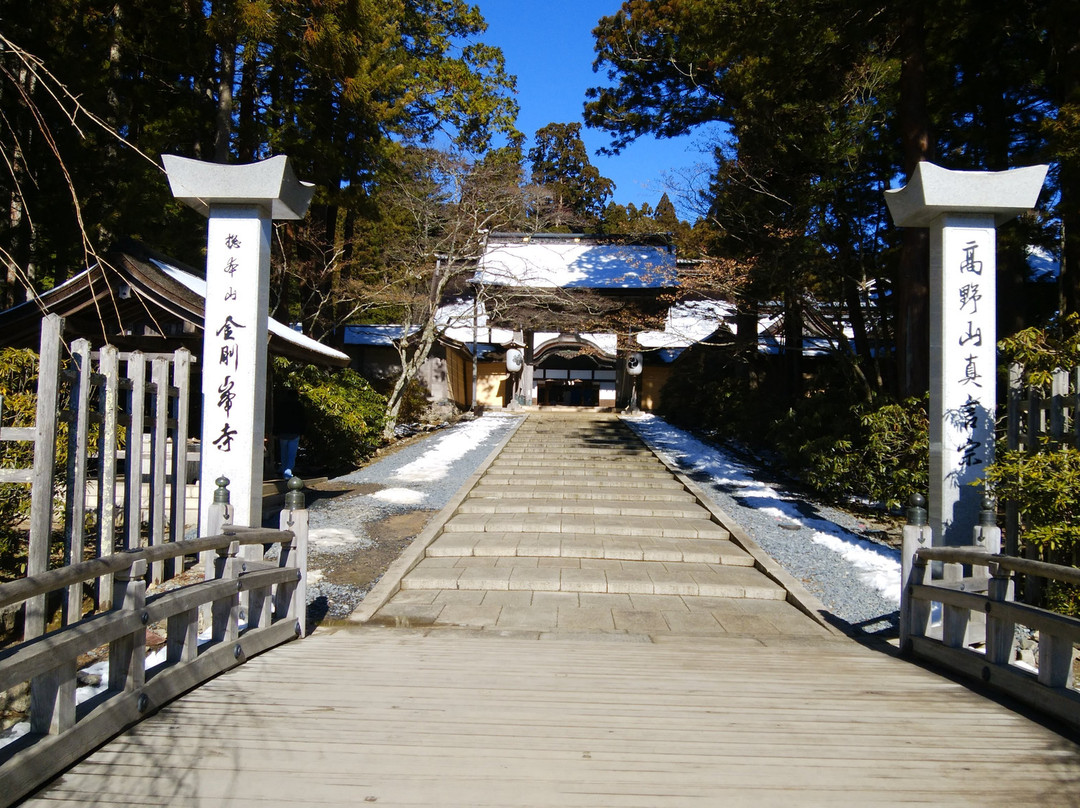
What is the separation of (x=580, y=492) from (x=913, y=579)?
21.7ft

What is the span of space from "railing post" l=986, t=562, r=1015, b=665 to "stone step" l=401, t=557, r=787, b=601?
274 cm

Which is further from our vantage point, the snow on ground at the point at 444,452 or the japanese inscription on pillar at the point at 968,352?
the snow on ground at the point at 444,452

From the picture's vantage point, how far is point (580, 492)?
11438mm

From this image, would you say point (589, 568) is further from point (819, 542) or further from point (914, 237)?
point (914, 237)

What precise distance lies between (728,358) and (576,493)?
9295mm

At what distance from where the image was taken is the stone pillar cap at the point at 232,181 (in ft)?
18.8

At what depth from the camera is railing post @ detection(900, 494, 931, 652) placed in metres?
5.08

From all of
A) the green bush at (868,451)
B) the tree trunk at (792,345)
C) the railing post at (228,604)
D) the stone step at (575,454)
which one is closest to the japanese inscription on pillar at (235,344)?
the railing post at (228,604)

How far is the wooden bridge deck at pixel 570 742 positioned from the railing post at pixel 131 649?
21 cm

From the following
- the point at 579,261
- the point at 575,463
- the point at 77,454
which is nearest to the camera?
the point at 77,454

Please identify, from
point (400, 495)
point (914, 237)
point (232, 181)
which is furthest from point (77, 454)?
point (914, 237)

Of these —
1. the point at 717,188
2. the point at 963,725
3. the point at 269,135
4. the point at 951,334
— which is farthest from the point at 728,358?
the point at 963,725

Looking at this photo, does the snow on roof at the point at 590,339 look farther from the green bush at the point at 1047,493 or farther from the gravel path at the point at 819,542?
the green bush at the point at 1047,493

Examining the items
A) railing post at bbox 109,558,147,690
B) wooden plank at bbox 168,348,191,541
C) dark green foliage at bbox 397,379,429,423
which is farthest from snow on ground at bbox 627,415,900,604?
dark green foliage at bbox 397,379,429,423
